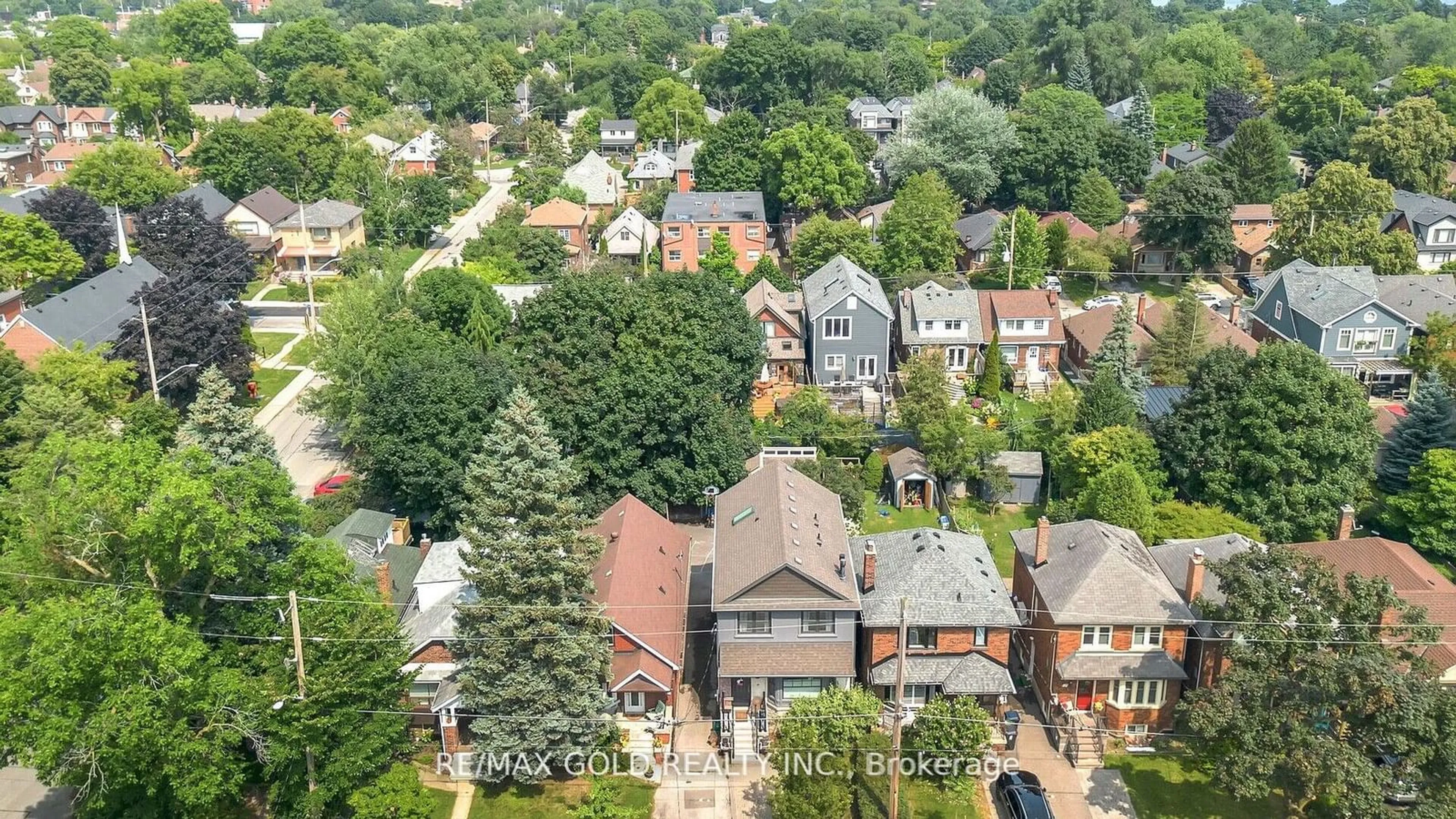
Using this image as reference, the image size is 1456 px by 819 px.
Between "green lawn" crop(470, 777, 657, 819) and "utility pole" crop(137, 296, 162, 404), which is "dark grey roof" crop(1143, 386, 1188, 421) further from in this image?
"utility pole" crop(137, 296, 162, 404)

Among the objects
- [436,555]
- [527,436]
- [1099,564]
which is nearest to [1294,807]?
[1099,564]

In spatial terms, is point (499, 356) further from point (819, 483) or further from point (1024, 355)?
point (1024, 355)

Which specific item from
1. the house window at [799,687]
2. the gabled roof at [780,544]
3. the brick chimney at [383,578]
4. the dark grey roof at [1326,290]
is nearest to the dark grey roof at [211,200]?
the brick chimney at [383,578]

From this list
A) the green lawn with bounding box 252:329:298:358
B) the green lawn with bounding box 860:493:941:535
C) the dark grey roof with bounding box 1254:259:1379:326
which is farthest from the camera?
the green lawn with bounding box 252:329:298:358

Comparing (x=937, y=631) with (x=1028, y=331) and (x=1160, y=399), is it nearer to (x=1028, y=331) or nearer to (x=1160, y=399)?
(x=1160, y=399)

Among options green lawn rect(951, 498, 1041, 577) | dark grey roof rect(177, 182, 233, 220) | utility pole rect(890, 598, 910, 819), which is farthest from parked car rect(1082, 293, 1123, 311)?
dark grey roof rect(177, 182, 233, 220)

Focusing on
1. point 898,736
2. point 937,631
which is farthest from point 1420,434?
point 898,736
